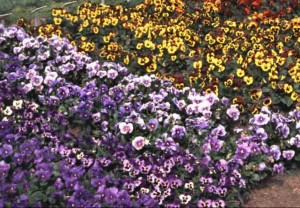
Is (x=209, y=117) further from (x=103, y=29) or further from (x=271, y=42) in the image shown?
(x=103, y=29)

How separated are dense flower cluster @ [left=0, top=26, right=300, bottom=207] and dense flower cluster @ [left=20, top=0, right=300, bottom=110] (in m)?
0.49

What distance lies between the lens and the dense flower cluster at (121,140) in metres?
4.92

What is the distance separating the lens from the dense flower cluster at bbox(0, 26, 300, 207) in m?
4.92

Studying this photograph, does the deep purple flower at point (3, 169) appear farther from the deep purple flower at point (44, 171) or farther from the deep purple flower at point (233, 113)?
the deep purple flower at point (233, 113)

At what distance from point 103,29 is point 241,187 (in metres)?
4.06

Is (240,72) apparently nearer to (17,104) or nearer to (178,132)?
(178,132)

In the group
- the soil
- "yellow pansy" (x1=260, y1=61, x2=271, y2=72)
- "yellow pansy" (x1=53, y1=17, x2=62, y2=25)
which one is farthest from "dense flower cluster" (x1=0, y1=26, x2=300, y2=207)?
"yellow pansy" (x1=53, y1=17, x2=62, y2=25)

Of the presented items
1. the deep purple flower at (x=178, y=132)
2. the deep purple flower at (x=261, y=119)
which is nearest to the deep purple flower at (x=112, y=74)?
the deep purple flower at (x=178, y=132)

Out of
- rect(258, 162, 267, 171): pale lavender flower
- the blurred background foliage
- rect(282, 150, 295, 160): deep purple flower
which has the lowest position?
the blurred background foliage

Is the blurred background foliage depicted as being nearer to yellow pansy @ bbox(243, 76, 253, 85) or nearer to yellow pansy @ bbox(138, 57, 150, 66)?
yellow pansy @ bbox(138, 57, 150, 66)

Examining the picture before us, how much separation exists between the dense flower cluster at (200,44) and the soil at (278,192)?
3.24 ft

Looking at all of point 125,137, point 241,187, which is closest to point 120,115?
point 125,137

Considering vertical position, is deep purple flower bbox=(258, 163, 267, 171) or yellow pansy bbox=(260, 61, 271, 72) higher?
yellow pansy bbox=(260, 61, 271, 72)

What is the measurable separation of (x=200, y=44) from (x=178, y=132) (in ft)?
9.18
